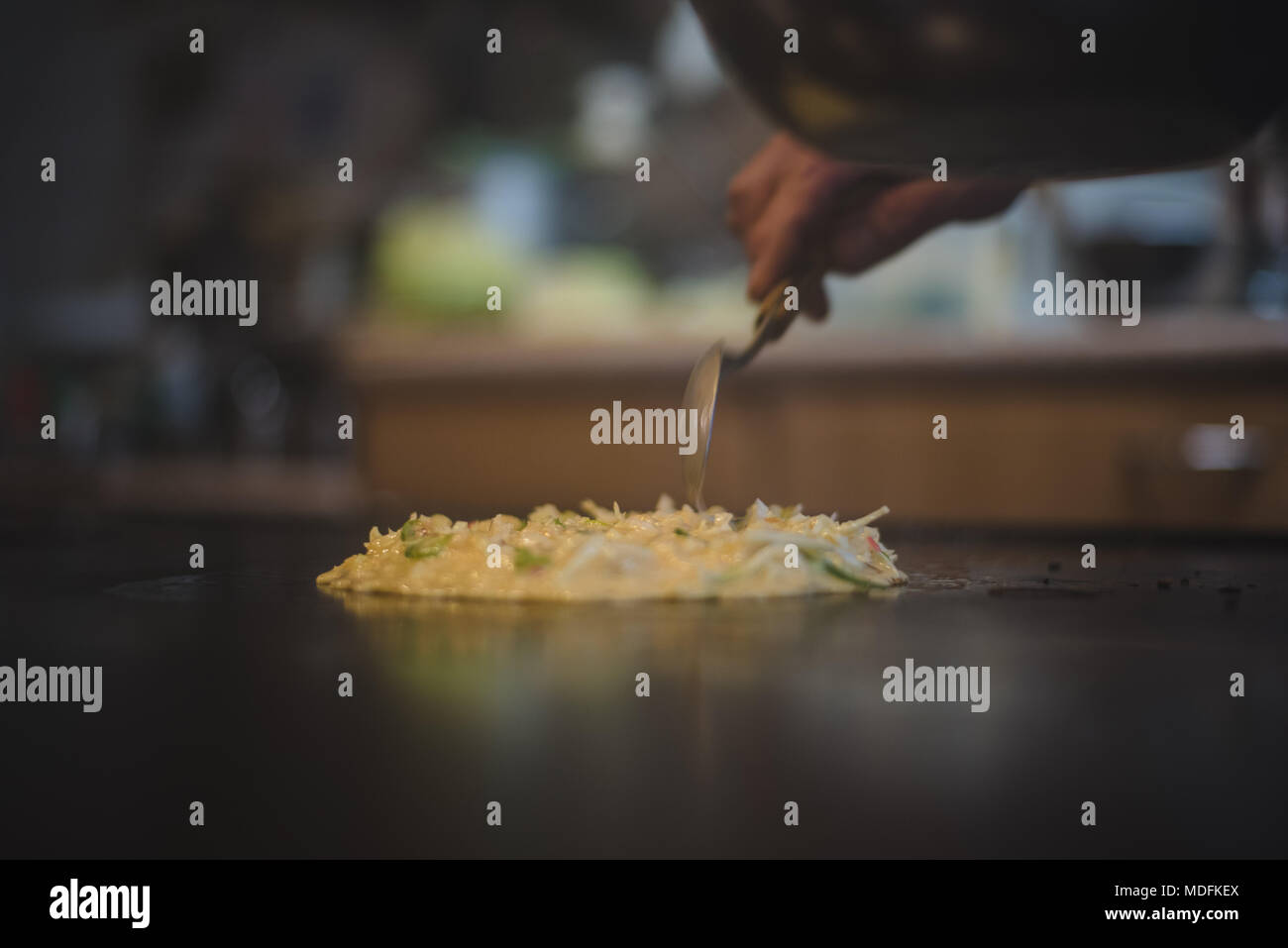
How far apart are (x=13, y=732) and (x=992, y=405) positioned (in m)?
2.62

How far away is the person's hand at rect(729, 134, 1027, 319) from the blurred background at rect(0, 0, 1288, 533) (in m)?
0.25

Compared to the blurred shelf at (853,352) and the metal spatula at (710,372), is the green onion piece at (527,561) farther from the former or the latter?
the blurred shelf at (853,352)

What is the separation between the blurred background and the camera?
289 centimetres

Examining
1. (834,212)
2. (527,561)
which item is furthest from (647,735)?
(834,212)

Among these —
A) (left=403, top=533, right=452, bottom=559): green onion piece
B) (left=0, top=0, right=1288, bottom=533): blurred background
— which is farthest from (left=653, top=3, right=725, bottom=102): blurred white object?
(left=403, top=533, right=452, bottom=559): green onion piece

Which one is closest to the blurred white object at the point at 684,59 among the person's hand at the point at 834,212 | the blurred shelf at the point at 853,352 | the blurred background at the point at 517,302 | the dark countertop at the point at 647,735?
the blurred background at the point at 517,302

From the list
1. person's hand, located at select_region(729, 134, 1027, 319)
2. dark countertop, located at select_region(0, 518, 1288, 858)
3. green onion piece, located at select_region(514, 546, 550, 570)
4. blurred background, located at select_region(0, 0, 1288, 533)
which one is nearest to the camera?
dark countertop, located at select_region(0, 518, 1288, 858)

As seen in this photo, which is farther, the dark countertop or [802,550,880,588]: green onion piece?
[802,550,880,588]: green onion piece

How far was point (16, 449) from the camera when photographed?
18.2 feet

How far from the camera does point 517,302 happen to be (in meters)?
3.91

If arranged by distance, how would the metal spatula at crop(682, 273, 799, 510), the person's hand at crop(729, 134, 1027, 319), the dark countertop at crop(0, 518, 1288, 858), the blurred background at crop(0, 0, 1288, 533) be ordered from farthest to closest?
the blurred background at crop(0, 0, 1288, 533) < the person's hand at crop(729, 134, 1027, 319) < the metal spatula at crop(682, 273, 799, 510) < the dark countertop at crop(0, 518, 1288, 858)

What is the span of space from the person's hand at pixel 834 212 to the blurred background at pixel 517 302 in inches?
9.7

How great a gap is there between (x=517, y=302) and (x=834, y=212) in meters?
2.64

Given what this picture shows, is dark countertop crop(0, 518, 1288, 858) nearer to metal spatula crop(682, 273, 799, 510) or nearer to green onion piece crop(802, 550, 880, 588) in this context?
green onion piece crop(802, 550, 880, 588)
